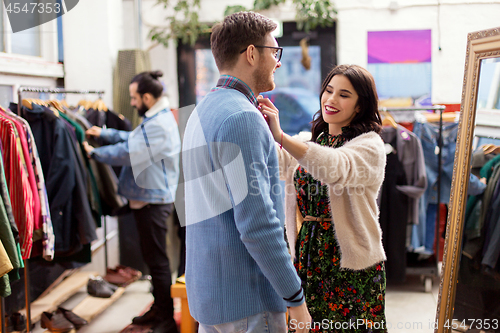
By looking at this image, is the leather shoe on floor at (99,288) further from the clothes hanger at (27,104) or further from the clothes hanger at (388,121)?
the clothes hanger at (388,121)

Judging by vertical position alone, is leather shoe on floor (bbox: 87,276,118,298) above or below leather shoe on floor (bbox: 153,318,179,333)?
above

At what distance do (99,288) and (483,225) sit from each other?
2.70 meters

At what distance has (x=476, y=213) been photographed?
75.0 inches

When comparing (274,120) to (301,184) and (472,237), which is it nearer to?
(301,184)

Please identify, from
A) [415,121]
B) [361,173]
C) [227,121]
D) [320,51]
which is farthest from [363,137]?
[320,51]

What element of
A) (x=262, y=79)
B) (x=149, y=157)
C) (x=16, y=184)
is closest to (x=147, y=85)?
(x=149, y=157)

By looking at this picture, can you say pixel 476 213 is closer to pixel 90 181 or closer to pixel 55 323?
pixel 90 181

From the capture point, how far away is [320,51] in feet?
14.7

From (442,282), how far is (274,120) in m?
1.16

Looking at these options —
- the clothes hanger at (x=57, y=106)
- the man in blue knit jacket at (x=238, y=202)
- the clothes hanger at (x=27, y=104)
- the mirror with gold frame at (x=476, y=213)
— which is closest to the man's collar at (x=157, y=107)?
the clothes hanger at (x=57, y=106)

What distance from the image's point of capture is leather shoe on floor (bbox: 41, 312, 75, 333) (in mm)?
2848

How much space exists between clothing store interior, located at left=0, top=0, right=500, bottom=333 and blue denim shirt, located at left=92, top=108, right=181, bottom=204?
0.19 metres

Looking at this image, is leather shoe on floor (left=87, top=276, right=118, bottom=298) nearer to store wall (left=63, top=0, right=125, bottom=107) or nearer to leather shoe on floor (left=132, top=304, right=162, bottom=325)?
leather shoe on floor (left=132, top=304, right=162, bottom=325)

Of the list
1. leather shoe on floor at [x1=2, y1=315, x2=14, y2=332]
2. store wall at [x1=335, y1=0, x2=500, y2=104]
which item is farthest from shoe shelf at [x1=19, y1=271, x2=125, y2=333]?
store wall at [x1=335, y1=0, x2=500, y2=104]
